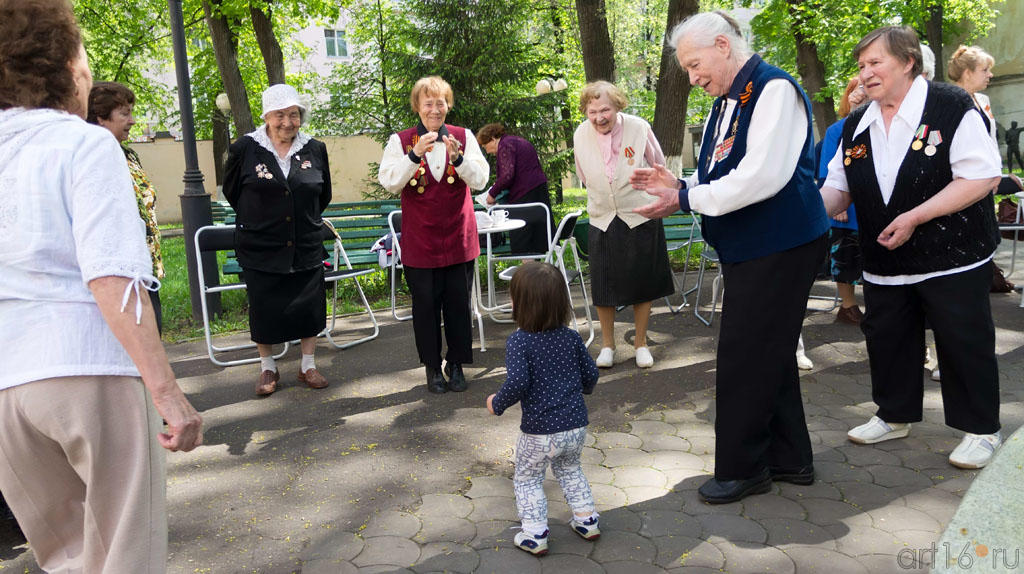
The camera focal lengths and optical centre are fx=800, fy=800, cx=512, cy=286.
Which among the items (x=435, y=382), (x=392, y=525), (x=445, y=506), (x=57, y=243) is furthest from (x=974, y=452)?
(x=57, y=243)

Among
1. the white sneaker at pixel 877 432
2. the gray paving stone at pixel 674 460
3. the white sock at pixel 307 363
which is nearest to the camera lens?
the gray paving stone at pixel 674 460

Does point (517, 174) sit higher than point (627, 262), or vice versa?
point (517, 174)

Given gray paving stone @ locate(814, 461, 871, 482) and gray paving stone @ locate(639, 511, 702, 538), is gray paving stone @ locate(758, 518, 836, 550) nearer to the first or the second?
gray paving stone @ locate(639, 511, 702, 538)

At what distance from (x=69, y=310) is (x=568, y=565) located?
1.92 meters

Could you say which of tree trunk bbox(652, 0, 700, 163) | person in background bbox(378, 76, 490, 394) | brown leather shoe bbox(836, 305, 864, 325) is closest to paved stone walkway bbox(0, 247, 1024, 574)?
person in background bbox(378, 76, 490, 394)

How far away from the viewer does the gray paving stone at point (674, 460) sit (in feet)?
12.5

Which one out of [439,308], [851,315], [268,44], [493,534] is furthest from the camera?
[268,44]

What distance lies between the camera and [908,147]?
3496 mm

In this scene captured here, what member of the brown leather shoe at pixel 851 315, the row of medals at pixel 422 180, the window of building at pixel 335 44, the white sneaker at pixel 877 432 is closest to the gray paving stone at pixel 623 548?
the white sneaker at pixel 877 432

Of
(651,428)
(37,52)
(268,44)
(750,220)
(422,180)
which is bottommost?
(651,428)

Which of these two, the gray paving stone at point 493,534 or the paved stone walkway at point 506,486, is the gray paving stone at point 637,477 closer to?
the paved stone walkway at point 506,486

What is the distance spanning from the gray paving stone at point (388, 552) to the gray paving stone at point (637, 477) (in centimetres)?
102

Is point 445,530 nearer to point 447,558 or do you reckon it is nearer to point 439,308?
point 447,558

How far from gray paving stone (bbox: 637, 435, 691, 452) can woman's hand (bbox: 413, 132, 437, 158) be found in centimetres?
202
